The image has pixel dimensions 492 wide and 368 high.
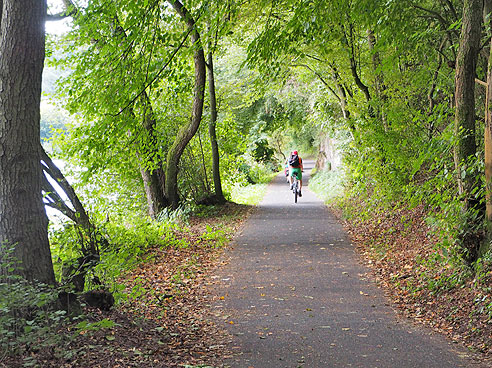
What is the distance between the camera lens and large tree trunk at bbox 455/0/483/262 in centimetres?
758

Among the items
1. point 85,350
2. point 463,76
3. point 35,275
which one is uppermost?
point 463,76

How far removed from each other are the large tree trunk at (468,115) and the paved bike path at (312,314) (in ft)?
5.24

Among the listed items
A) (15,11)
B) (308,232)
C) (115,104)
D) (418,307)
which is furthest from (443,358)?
(308,232)

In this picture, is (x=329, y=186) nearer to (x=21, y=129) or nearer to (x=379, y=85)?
(x=379, y=85)

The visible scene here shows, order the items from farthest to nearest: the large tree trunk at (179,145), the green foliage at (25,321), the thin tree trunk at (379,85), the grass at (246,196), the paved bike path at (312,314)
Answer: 1. the grass at (246,196)
2. the large tree trunk at (179,145)
3. the thin tree trunk at (379,85)
4. the paved bike path at (312,314)
5. the green foliage at (25,321)

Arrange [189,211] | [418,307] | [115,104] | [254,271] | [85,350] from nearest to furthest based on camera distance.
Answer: [85,350] < [418,307] < [115,104] < [254,271] < [189,211]

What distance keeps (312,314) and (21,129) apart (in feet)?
14.5

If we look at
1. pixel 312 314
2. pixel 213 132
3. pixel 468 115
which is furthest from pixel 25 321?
pixel 213 132

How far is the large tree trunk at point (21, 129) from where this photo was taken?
5.45 m

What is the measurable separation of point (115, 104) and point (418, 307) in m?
5.74

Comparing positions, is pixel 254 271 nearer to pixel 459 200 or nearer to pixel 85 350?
pixel 459 200

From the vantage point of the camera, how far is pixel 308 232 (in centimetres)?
1453

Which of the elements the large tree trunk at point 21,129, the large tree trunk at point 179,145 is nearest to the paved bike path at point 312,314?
the large tree trunk at point 21,129

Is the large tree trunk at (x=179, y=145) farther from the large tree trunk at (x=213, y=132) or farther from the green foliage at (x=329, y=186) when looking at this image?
the green foliage at (x=329, y=186)
